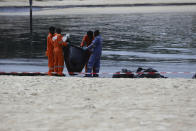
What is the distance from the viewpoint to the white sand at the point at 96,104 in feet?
17.7

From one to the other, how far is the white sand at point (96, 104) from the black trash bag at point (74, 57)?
1.24 meters

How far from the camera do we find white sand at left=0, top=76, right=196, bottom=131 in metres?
5.39

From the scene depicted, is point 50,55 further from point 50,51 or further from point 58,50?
point 58,50

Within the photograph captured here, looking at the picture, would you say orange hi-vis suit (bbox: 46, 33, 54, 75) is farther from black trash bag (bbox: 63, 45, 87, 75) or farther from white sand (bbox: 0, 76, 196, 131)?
white sand (bbox: 0, 76, 196, 131)

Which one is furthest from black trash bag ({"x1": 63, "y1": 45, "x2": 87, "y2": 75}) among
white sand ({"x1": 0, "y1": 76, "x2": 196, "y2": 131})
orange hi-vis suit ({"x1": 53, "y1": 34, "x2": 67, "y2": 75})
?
white sand ({"x1": 0, "y1": 76, "x2": 196, "y2": 131})

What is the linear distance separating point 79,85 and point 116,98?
1805 millimetres

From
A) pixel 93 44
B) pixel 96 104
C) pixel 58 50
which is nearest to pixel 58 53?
pixel 58 50

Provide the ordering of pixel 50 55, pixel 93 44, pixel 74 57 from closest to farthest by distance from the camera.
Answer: pixel 93 44 < pixel 74 57 < pixel 50 55

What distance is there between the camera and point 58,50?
11141mm

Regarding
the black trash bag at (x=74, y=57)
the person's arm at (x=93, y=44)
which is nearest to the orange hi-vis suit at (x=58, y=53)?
the black trash bag at (x=74, y=57)

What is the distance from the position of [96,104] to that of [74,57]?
4414mm

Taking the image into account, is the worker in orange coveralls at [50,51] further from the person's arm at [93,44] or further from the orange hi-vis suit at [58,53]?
the person's arm at [93,44]

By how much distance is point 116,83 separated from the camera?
30.2ft

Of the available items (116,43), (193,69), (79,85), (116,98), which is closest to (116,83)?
(79,85)
